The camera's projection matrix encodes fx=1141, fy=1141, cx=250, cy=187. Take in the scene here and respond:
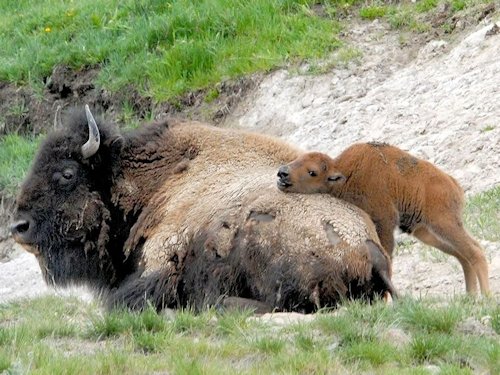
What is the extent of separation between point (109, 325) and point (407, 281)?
3263mm

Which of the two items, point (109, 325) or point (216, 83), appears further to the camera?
point (216, 83)

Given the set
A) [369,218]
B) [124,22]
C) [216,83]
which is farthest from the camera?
[124,22]

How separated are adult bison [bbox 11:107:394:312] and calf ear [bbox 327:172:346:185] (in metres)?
0.25

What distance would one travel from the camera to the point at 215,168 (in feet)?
28.7

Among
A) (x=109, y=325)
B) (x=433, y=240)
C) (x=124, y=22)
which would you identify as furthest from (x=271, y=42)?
(x=109, y=325)

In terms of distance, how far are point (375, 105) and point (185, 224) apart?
17.1 feet

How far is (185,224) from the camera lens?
836 centimetres

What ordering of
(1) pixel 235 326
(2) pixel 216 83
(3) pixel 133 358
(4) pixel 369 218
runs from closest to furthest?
1. (3) pixel 133 358
2. (1) pixel 235 326
3. (4) pixel 369 218
4. (2) pixel 216 83

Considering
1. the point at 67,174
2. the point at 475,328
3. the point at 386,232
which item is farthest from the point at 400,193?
the point at 67,174

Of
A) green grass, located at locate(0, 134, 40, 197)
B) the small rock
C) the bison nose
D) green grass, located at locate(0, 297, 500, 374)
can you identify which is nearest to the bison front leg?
green grass, located at locate(0, 297, 500, 374)

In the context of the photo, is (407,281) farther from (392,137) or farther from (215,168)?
(392,137)

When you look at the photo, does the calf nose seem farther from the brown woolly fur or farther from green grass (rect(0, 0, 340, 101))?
green grass (rect(0, 0, 340, 101))

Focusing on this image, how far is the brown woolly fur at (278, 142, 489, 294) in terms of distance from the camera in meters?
8.20

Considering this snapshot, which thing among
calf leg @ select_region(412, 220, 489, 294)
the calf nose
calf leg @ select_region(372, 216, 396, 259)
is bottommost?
calf leg @ select_region(412, 220, 489, 294)
